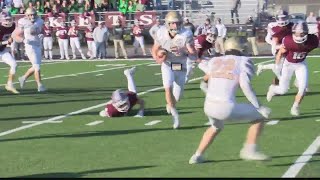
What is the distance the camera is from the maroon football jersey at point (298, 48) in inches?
558

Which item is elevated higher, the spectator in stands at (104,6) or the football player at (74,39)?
the spectator in stands at (104,6)

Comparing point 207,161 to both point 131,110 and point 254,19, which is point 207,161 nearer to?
point 131,110

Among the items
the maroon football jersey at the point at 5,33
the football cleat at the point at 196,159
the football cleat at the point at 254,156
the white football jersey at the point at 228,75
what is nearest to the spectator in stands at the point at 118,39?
the maroon football jersey at the point at 5,33

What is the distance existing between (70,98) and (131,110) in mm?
3112

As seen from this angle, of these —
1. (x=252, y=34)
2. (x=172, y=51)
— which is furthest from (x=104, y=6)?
(x=172, y=51)

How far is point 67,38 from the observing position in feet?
115

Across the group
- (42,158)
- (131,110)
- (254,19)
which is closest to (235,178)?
(42,158)

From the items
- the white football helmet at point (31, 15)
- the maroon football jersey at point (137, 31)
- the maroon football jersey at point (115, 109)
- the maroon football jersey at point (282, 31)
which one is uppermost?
the white football helmet at point (31, 15)

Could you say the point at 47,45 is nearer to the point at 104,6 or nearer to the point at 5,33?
the point at 104,6

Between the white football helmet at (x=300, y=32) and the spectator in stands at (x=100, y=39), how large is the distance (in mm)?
20565

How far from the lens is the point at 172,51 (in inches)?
480

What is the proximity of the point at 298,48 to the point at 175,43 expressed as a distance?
294 cm

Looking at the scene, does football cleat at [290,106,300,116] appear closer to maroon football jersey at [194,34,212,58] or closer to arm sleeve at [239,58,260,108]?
maroon football jersey at [194,34,212,58]

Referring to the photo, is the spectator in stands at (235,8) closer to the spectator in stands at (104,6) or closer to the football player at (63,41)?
the spectator in stands at (104,6)
